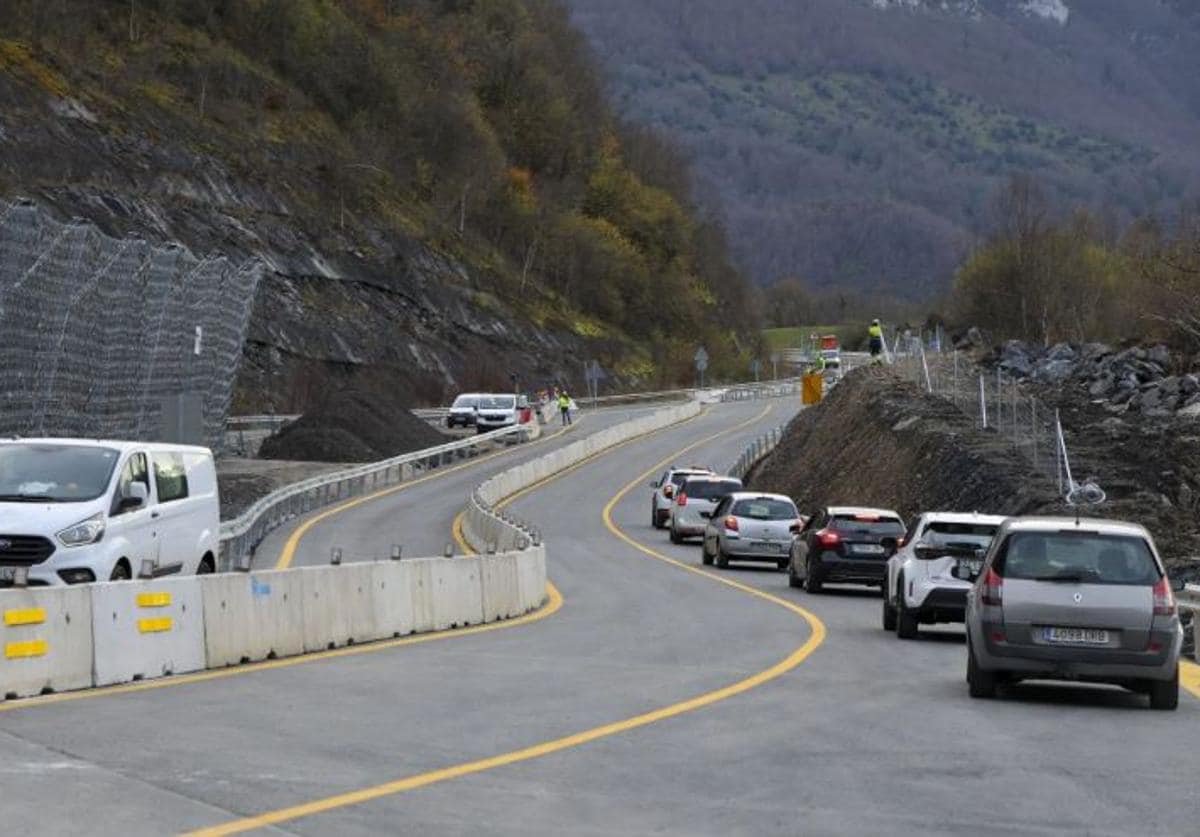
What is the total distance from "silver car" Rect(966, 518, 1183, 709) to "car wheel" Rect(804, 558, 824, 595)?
53.2ft

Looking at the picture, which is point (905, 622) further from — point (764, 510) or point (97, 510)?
point (764, 510)

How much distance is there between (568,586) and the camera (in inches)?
1435

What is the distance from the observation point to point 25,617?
51.3ft

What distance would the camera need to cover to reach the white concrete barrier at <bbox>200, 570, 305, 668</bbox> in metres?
18.8

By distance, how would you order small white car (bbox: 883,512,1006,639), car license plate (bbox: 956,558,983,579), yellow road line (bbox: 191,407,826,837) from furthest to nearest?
1. small white car (bbox: 883,512,1006,639)
2. car license plate (bbox: 956,558,983,579)
3. yellow road line (bbox: 191,407,826,837)

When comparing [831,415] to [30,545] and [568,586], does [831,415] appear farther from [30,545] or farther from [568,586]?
[30,545]

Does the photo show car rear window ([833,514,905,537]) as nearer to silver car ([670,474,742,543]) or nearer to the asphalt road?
the asphalt road

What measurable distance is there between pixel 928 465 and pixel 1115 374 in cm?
2595

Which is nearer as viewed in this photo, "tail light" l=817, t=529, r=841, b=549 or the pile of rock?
"tail light" l=817, t=529, r=841, b=549

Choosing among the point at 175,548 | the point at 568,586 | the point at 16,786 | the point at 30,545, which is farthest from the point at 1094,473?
the point at 16,786

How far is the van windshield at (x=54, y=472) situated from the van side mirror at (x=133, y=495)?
0.25 metres

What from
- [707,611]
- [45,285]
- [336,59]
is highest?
[336,59]

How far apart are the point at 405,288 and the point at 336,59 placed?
27.7m

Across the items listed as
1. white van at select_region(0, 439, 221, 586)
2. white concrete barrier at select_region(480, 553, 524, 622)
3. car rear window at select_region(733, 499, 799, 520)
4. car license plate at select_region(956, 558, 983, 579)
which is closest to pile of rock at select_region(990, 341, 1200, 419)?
car rear window at select_region(733, 499, 799, 520)
